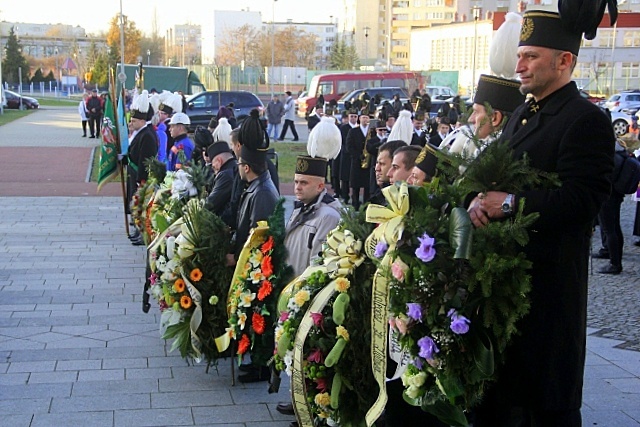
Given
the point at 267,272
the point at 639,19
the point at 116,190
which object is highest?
the point at 639,19

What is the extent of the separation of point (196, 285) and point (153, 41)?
300ft

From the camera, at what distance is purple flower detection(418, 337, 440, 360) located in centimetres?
314

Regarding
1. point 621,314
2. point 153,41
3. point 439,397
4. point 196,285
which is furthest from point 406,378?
point 153,41

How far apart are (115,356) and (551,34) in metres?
4.67

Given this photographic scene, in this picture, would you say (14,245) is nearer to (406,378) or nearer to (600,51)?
(406,378)

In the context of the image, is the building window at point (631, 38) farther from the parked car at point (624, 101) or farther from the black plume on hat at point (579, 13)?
the black plume on hat at point (579, 13)

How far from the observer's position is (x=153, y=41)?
307 ft

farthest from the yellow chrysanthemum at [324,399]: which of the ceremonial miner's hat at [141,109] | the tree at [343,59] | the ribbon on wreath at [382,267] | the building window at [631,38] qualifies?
the building window at [631,38]

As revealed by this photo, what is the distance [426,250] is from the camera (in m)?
3.08

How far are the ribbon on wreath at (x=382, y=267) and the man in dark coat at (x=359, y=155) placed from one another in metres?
12.4

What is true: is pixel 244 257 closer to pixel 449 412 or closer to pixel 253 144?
pixel 253 144

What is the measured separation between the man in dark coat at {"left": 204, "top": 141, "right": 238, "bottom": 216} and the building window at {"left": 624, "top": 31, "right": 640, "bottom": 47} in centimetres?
7566

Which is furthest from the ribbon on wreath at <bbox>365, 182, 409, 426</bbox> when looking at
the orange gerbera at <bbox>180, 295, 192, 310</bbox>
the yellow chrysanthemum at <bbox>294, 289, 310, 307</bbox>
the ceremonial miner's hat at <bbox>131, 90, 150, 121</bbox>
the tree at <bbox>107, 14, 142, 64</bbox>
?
the tree at <bbox>107, 14, 142, 64</bbox>

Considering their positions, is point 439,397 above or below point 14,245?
above
